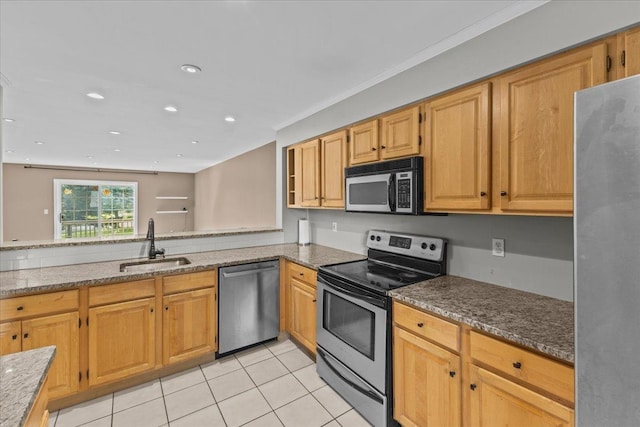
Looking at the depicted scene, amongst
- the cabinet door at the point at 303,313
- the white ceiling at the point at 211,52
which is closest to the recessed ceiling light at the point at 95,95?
the white ceiling at the point at 211,52

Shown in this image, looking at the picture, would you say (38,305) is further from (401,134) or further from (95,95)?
(401,134)

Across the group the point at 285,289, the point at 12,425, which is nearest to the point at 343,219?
the point at 285,289

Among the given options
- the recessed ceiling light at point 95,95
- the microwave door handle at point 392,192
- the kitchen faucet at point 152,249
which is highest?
the recessed ceiling light at point 95,95

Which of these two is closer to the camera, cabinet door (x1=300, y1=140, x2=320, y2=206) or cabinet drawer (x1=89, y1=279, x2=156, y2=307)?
cabinet drawer (x1=89, y1=279, x2=156, y2=307)

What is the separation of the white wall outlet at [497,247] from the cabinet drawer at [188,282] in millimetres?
2165

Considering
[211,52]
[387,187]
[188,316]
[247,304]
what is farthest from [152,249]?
[387,187]

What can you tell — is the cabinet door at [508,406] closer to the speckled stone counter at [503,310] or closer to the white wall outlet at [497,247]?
the speckled stone counter at [503,310]

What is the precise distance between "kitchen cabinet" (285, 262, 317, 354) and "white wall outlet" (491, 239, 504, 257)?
1334 millimetres

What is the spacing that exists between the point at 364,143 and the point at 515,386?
1.83 meters

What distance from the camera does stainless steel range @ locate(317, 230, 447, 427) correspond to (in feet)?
5.92

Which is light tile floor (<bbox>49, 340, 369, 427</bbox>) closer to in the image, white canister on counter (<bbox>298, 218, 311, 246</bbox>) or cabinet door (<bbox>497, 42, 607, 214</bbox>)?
white canister on counter (<bbox>298, 218, 311, 246</bbox>)

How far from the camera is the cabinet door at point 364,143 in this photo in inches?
92.0

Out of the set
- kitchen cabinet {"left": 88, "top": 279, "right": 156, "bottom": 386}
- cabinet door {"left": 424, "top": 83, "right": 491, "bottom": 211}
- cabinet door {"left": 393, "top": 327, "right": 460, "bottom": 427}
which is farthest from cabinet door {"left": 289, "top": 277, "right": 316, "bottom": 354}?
cabinet door {"left": 424, "top": 83, "right": 491, "bottom": 211}

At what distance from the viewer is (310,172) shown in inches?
122
